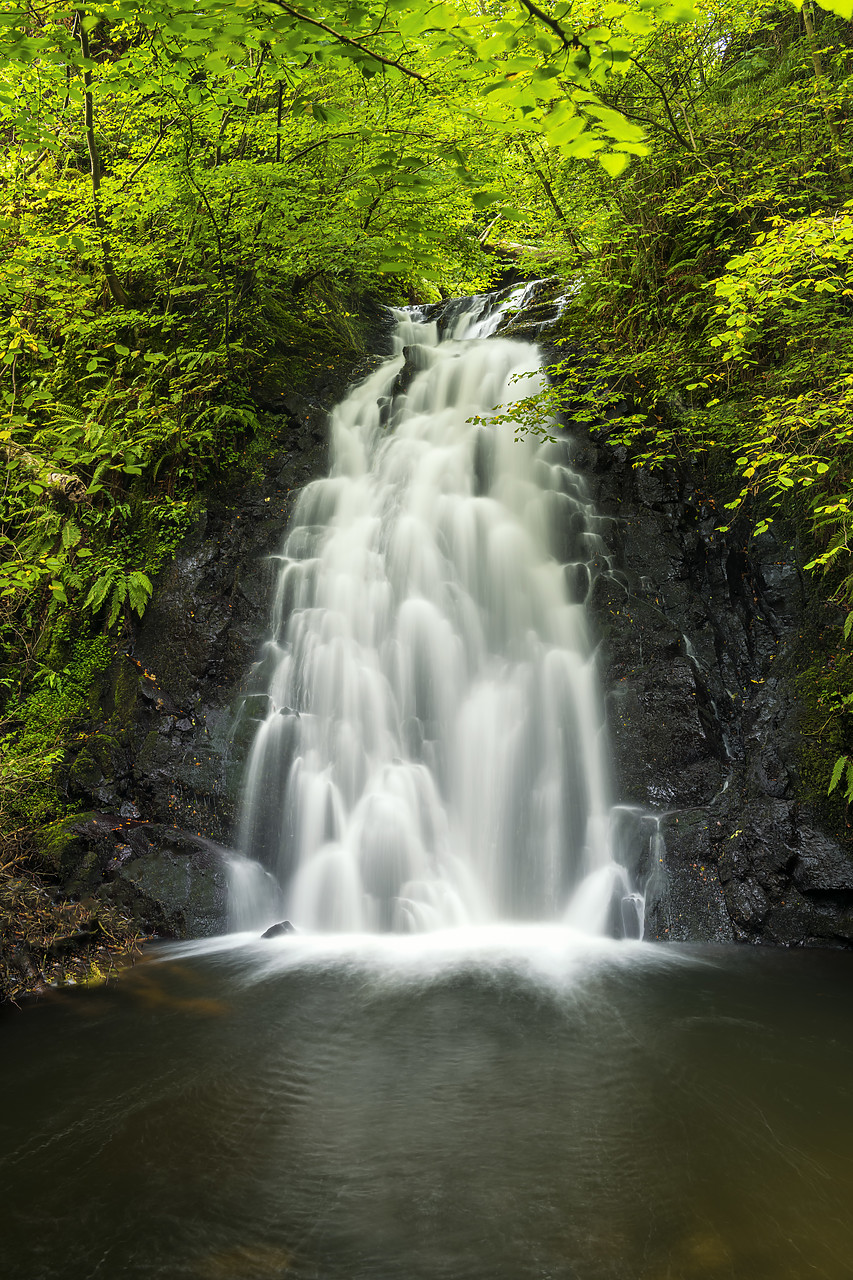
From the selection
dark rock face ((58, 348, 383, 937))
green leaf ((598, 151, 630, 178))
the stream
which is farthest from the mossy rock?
green leaf ((598, 151, 630, 178))

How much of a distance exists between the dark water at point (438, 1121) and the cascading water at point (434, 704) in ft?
3.40

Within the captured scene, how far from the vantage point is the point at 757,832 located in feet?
21.7

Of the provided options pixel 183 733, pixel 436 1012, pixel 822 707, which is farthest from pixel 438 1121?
pixel 822 707

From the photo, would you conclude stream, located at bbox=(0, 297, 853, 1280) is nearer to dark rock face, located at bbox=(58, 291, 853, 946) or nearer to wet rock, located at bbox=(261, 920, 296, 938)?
wet rock, located at bbox=(261, 920, 296, 938)

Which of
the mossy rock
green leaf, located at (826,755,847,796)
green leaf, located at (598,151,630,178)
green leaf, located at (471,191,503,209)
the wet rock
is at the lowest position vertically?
the wet rock

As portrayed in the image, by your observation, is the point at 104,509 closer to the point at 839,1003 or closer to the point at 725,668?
the point at 725,668

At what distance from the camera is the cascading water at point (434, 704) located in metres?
6.86

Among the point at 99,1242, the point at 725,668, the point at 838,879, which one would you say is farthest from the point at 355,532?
the point at 99,1242

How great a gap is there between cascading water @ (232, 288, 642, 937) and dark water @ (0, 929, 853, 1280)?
1038 millimetres

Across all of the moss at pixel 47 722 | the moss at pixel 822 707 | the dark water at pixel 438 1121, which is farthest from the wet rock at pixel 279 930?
the moss at pixel 822 707

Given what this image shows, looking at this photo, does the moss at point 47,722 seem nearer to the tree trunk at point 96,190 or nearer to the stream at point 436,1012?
the stream at point 436,1012

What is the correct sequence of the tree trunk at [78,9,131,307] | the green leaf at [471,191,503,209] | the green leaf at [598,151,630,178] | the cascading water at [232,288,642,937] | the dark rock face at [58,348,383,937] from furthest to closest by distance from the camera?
the tree trunk at [78,9,131,307]
the cascading water at [232,288,642,937]
the dark rock face at [58,348,383,937]
the green leaf at [471,191,503,209]
the green leaf at [598,151,630,178]

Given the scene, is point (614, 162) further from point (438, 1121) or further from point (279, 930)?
point (279, 930)

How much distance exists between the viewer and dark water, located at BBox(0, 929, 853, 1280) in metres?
2.96
